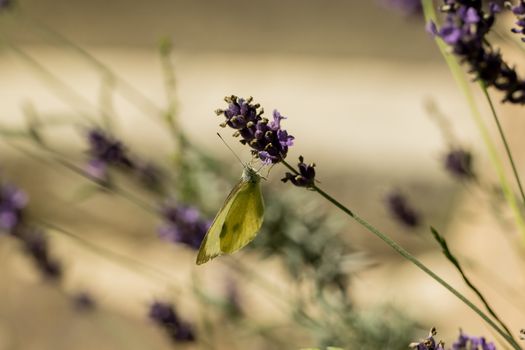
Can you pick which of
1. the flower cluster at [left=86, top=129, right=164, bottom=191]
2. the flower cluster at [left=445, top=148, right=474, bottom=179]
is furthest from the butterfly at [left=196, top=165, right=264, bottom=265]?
the flower cluster at [left=445, top=148, right=474, bottom=179]

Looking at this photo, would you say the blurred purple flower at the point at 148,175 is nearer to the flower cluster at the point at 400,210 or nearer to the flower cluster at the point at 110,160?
the flower cluster at the point at 110,160

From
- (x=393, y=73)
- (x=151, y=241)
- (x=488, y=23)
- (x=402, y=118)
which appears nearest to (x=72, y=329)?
(x=151, y=241)

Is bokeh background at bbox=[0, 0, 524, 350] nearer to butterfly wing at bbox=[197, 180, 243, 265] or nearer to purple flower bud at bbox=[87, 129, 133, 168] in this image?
purple flower bud at bbox=[87, 129, 133, 168]

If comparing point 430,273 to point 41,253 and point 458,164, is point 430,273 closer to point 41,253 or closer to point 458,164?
point 458,164

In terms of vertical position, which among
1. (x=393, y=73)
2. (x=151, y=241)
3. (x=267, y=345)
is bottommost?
(x=267, y=345)

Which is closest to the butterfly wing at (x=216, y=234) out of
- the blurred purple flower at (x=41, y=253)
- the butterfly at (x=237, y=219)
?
the butterfly at (x=237, y=219)

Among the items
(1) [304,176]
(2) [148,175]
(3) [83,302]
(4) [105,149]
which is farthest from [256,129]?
(3) [83,302]

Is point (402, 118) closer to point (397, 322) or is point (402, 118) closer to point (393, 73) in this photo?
point (393, 73)
